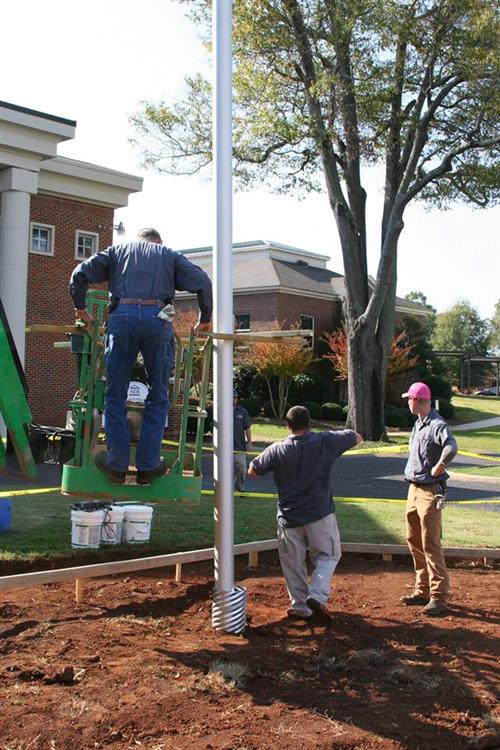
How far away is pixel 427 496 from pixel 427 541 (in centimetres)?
41

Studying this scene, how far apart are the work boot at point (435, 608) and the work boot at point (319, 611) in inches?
37.8

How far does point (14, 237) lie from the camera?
22.4 meters

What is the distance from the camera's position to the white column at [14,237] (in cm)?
2230

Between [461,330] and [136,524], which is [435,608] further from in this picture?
[461,330]

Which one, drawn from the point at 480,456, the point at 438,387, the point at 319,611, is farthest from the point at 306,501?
the point at 438,387

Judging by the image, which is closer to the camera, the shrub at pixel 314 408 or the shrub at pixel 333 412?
the shrub at pixel 314 408

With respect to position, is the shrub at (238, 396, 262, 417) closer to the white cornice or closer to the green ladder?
the white cornice

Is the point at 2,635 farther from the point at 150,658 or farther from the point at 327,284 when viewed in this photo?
the point at 327,284

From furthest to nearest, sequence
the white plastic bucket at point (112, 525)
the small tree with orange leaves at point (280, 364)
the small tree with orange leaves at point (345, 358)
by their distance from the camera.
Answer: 1. the small tree with orange leaves at point (345, 358)
2. the small tree with orange leaves at point (280, 364)
3. the white plastic bucket at point (112, 525)

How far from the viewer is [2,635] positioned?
6613 mm

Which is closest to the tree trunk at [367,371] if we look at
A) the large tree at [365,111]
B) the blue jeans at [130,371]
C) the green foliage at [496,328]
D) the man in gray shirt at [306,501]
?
the large tree at [365,111]

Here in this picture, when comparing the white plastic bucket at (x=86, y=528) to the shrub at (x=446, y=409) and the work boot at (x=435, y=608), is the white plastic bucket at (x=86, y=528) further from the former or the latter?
the shrub at (x=446, y=409)

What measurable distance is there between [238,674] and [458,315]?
97.4 meters

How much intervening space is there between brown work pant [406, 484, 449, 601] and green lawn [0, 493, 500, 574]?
248 centimetres
